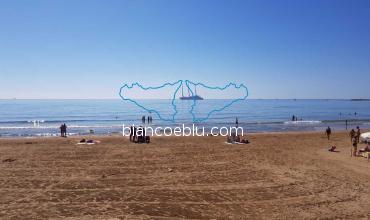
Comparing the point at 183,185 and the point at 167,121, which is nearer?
the point at 183,185

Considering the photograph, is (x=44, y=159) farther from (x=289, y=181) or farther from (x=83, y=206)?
(x=289, y=181)

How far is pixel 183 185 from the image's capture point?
1422 cm

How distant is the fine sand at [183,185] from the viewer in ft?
36.3

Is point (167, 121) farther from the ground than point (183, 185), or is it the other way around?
point (167, 121)

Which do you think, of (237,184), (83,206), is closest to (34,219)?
(83,206)

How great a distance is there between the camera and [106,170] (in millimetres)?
17156

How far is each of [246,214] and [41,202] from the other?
21.9ft

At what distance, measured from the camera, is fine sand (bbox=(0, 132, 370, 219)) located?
36.3 ft

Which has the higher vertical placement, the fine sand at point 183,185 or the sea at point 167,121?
the sea at point 167,121

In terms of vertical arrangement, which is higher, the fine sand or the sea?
the sea

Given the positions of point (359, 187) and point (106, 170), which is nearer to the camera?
point (359, 187)

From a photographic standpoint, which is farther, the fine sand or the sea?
the sea

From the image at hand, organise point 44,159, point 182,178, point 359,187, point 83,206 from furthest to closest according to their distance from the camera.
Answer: point 44,159 < point 182,178 < point 359,187 < point 83,206

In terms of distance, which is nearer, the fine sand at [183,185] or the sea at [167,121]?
the fine sand at [183,185]
